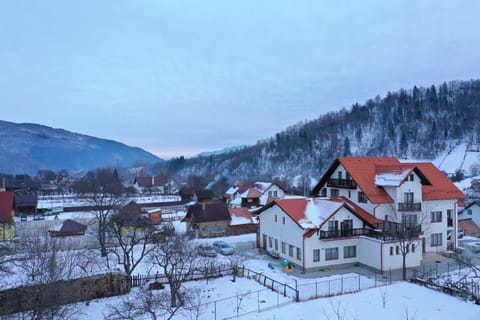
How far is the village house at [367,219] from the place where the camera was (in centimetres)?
2441

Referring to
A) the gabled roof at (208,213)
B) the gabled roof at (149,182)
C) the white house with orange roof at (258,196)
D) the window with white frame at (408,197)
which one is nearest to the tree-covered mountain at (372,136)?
the gabled roof at (149,182)

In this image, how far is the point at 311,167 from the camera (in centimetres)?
13575

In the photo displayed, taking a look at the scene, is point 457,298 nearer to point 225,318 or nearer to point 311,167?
point 225,318

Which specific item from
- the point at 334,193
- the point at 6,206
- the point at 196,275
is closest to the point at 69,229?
the point at 6,206

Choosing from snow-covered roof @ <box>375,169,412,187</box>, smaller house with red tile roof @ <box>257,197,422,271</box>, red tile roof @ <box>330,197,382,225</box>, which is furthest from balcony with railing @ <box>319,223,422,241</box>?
snow-covered roof @ <box>375,169,412,187</box>

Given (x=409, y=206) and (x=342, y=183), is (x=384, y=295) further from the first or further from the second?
(x=342, y=183)

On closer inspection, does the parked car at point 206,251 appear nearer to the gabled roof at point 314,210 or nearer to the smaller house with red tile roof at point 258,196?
the gabled roof at point 314,210

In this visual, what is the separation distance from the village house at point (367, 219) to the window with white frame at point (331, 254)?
0.21ft

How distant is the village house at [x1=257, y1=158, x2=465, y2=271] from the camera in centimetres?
2441

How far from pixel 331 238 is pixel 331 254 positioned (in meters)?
1.09

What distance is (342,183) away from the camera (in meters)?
30.4

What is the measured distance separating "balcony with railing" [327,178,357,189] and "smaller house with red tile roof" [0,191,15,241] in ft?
87.4

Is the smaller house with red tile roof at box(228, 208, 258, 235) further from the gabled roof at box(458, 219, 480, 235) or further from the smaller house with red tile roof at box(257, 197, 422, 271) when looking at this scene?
the gabled roof at box(458, 219, 480, 235)

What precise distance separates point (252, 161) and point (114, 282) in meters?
140
